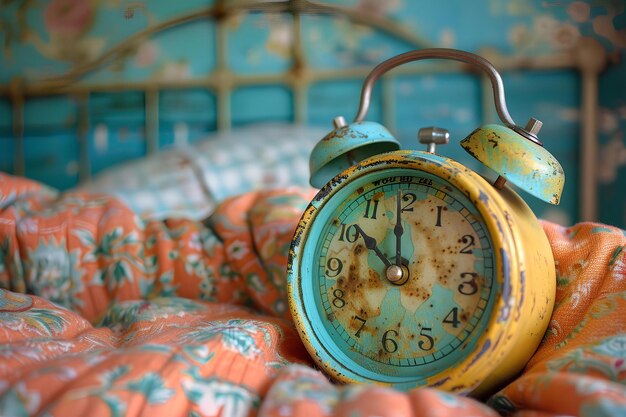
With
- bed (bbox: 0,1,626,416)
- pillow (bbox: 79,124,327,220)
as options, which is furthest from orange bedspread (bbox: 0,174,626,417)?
pillow (bbox: 79,124,327,220)

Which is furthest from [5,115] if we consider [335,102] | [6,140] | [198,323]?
[198,323]

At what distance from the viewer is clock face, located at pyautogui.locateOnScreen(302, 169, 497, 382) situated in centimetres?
65

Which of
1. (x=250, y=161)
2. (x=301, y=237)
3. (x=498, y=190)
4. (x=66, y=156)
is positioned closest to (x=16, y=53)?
(x=66, y=156)

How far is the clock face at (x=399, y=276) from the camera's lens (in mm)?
655

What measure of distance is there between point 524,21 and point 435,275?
1474 millimetres

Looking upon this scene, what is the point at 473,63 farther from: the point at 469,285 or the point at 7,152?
the point at 7,152

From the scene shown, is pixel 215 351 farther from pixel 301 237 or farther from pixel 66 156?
pixel 66 156

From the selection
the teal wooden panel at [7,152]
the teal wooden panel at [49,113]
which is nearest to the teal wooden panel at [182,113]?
the teal wooden panel at [49,113]

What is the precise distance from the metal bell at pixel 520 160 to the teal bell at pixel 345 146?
0.14 metres

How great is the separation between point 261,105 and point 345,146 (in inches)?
54.5

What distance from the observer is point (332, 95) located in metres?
2.06

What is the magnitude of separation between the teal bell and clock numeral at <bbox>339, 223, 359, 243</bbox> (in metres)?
0.10

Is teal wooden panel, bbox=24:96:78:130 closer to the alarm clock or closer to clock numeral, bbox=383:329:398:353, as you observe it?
the alarm clock

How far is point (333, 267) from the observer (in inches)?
29.1
